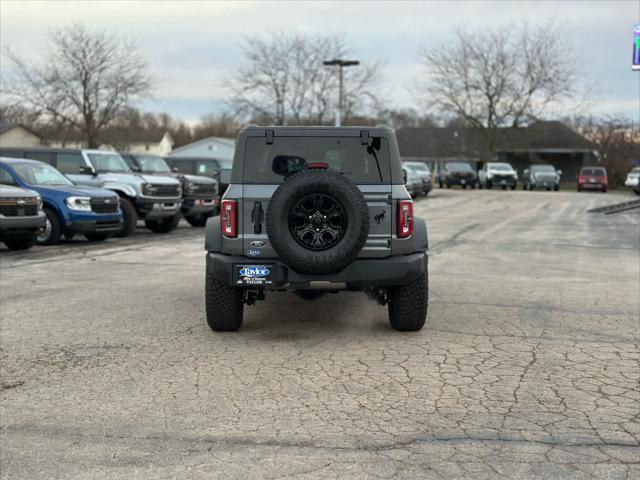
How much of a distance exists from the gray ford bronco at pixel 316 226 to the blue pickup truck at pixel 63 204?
8.13 metres

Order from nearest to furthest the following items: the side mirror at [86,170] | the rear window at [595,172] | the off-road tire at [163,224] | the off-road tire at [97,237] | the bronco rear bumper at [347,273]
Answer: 1. the bronco rear bumper at [347,273]
2. the off-road tire at [97,237]
3. the side mirror at [86,170]
4. the off-road tire at [163,224]
5. the rear window at [595,172]

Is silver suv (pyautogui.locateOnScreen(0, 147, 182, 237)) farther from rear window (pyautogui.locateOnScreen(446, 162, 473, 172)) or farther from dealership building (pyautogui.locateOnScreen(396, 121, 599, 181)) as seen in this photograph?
dealership building (pyautogui.locateOnScreen(396, 121, 599, 181))

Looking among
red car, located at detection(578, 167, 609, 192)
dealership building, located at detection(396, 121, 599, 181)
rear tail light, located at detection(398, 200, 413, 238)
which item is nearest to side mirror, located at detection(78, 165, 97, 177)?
rear tail light, located at detection(398, 200, 413, 238)

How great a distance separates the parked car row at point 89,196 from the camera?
1289cm

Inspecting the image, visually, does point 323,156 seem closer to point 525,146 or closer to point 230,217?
point 230,217

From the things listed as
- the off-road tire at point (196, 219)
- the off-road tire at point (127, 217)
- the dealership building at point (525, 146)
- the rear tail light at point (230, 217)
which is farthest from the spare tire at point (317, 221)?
the dealership building at point (525, 146)

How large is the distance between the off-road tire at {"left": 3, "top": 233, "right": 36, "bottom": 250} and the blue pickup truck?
44 centimetres

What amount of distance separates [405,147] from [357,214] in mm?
82047

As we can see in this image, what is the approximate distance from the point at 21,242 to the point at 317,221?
349 inches

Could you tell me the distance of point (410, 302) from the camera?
657 cm

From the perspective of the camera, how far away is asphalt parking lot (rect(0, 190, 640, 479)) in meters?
3.84

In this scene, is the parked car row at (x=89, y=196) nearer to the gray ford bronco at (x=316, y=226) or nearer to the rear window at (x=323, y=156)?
the gray ford bronco at (x=316, y=226)

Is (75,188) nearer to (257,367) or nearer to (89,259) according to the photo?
(89,259)

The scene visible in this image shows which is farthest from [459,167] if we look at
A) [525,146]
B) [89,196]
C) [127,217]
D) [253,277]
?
[253,277]
